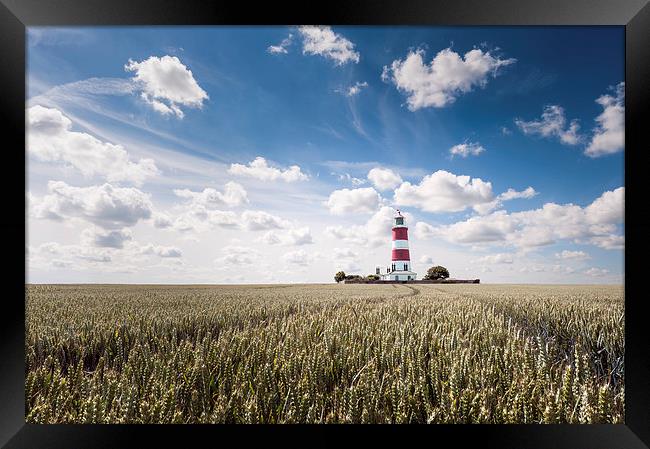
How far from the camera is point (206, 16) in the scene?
2125mm

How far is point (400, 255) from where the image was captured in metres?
25.4

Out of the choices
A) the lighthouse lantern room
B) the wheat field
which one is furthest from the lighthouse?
the wheat field

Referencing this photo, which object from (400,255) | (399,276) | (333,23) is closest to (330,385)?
(333,23)

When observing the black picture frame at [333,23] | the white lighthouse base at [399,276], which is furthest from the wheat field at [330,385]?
the white lighthouse base at [399,276]

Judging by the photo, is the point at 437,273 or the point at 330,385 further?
the point at 437,273

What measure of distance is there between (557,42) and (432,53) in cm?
131

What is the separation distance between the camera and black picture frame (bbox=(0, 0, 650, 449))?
5.89 feet

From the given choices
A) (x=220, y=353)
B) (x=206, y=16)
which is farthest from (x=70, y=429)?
(x=206, y=16)

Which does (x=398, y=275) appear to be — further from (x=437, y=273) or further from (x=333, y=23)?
(x=333, y=23)

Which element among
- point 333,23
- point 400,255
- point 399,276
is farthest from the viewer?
point 400,255

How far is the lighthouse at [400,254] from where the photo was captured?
24.7 m

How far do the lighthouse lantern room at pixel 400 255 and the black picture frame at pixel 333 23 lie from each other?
22829mm

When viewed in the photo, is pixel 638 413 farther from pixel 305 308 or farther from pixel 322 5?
pixel 305 308

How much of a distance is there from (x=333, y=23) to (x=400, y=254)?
79.3 ft
